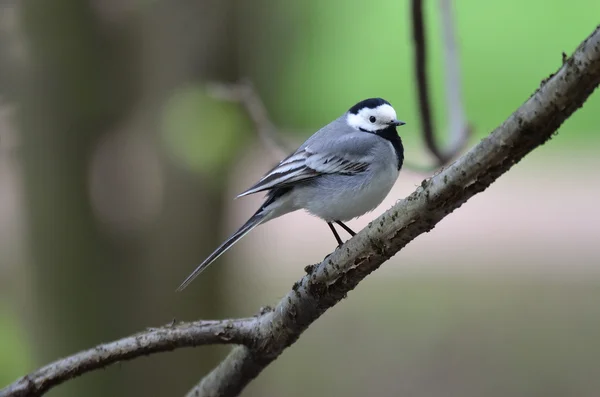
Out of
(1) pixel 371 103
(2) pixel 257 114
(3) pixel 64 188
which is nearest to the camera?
(1) pixel 371 103

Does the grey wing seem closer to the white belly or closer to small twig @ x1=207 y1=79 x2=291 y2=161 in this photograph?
the white belly

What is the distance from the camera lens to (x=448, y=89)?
10.6ft

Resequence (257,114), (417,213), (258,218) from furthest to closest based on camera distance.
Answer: (257,114), (258,218), (417,213)

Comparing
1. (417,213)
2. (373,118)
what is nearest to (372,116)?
(373,118)

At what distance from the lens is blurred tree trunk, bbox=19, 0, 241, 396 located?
4.15 metres

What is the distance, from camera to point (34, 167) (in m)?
4.18

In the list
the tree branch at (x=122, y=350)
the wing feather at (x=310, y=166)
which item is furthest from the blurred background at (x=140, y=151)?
the tree branch at (x=122, y=350)

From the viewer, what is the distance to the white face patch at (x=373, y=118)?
264cm

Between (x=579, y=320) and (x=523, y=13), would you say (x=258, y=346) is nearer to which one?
(x=523, y=13)

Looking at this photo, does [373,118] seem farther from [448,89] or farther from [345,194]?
[448,89]

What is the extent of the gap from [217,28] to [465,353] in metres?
4.63

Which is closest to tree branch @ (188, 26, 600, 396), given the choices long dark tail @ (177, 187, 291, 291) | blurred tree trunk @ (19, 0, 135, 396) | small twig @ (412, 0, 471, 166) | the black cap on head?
long dark tail @ (177, 187, 291, 291)

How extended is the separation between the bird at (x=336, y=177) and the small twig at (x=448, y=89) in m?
0.16

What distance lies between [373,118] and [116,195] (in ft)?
7.07
